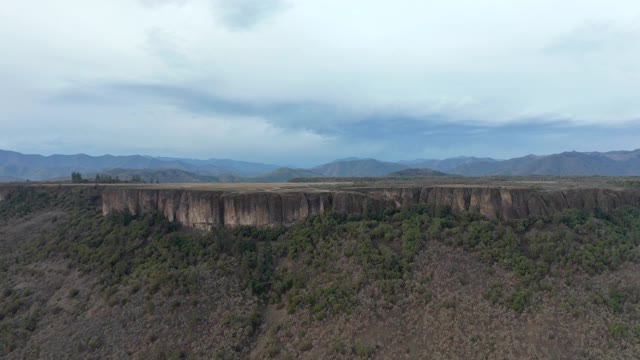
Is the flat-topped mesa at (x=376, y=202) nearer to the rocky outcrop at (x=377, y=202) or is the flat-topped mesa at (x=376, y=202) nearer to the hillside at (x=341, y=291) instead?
the rocky outcrop at (x=377, y=202)

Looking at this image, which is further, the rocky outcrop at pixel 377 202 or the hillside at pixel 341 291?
the rocky outcrop at pixel 377 202

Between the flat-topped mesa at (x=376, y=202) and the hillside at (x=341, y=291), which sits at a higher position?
the flat-topped mesa at (x=376, y=202)

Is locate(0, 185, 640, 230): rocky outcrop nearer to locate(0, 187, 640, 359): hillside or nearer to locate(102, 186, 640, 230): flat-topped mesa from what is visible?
locate(102, 186, 640, 230): flat-topped mesa

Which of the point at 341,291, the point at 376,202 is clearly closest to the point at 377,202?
the point at 376,202

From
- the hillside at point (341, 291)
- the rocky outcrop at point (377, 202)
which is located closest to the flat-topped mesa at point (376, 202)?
the rocky outcrop at point (377, 202)

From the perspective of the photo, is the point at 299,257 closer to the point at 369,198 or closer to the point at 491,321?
the point at 369,198

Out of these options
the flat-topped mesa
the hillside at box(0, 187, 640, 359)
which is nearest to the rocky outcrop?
the flat-topped mesa
